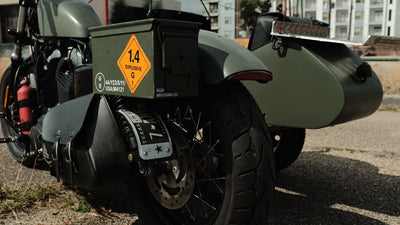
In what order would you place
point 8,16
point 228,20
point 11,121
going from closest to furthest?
point 11,121 < point 8,16 < point 228,20

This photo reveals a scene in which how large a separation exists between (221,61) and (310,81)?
0.90 metres

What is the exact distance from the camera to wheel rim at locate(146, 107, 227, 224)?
2.00 metres

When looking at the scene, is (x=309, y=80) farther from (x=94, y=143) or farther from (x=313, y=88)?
(x=94, y=143)

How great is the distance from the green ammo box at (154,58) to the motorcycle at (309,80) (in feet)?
3.18

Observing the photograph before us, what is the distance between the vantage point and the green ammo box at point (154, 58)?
5.84 feet

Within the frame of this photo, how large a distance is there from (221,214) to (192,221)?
12.9 inches

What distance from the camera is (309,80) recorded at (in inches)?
102

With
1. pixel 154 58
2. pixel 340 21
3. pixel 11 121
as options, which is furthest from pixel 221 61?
pixel 340 21

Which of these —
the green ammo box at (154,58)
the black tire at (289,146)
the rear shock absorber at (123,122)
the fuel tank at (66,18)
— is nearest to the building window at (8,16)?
the fuel tank at (66,18)

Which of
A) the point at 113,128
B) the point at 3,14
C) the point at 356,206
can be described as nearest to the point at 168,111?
the point at 113,128

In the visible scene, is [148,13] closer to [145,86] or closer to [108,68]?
[108,68]

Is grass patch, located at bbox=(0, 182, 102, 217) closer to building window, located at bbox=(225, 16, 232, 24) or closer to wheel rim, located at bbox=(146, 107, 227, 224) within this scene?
wheel rim, located at bbox=(146, 107, 227, 224)

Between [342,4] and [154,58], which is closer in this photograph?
→ [154,58]

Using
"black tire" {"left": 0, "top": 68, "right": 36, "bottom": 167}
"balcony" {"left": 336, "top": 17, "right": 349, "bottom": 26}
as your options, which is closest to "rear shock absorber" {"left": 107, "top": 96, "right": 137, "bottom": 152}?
"black tire" {"left": 0, "top": 68, "right": 36, "bottom": 167}
